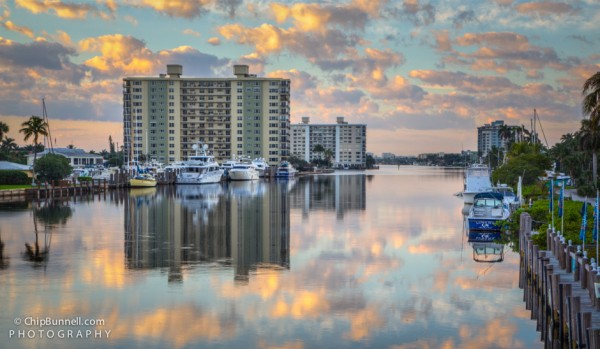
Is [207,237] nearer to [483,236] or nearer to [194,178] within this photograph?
[483,236]

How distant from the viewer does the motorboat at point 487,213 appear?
42.5 metres

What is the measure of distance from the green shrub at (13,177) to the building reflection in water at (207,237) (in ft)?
103

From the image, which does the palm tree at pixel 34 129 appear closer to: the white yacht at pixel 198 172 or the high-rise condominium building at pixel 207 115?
the white yacht at pixel 198 172

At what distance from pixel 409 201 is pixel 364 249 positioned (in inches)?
1639

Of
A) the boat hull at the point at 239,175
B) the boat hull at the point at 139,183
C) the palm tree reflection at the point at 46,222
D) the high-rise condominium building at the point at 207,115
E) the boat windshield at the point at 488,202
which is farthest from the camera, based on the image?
the high-rise condominium building at the point at 207,115

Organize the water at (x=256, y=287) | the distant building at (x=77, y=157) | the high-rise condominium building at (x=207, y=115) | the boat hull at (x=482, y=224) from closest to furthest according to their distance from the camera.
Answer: the water at (x=256, y=287), the boat hull at (x=482, y=224), the distant building at (x=77, y=157), the high-rise condominium building at (x=207, y=115)

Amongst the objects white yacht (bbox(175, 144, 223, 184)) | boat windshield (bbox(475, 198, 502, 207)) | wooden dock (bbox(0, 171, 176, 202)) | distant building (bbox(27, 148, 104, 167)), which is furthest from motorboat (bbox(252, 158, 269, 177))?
boat windshield (bbox(475, 198, 502, 207))

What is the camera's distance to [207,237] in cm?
3997

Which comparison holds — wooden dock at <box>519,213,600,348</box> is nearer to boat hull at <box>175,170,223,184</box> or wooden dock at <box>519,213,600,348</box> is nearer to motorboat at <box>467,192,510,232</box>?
motorboat at <box>467,192,510,232</box>

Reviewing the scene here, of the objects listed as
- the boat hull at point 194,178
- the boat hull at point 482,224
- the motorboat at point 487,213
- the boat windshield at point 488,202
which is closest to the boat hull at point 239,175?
the boat hull at point 194,178

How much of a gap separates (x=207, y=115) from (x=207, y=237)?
15326 centimetres

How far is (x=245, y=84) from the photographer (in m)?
189

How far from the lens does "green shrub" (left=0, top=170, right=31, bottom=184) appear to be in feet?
291

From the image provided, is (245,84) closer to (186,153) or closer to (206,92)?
(206,92)
